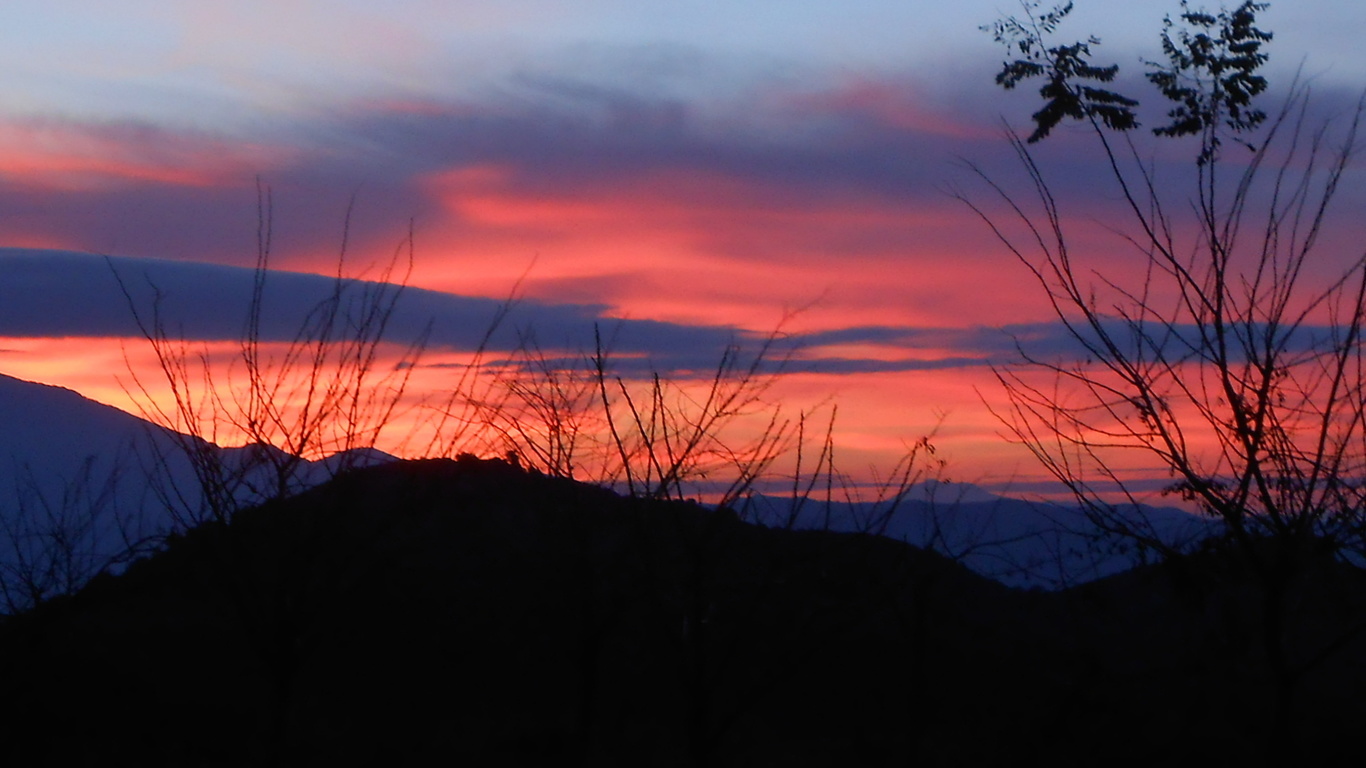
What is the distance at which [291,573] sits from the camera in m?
9.22

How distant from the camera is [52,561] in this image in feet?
43.2

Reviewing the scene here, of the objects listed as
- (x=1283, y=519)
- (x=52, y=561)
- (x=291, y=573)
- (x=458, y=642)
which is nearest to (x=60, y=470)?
(x=52, y=561)

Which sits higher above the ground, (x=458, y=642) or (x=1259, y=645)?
(x=1259, y=645)

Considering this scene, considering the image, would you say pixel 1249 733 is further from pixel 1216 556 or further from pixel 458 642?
pixel 458 642

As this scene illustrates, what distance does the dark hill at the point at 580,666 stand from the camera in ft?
44.5

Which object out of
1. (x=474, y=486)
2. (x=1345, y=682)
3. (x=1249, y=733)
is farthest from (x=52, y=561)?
(x=1345, y=682)

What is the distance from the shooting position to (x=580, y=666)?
11.5m

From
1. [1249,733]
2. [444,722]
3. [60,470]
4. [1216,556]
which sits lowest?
[444,722]

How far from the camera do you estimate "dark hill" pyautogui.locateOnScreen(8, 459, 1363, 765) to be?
1357cm

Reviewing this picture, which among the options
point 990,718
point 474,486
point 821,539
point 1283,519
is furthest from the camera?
point 474,486

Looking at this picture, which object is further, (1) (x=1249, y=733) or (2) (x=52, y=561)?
(1) (x=1249, y=733)

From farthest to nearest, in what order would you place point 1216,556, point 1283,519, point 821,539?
point 821,539, point 1216,556, point 1283,519

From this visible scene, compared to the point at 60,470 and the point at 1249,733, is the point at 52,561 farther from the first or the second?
the point at 1249,733

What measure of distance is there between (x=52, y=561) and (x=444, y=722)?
483cm
